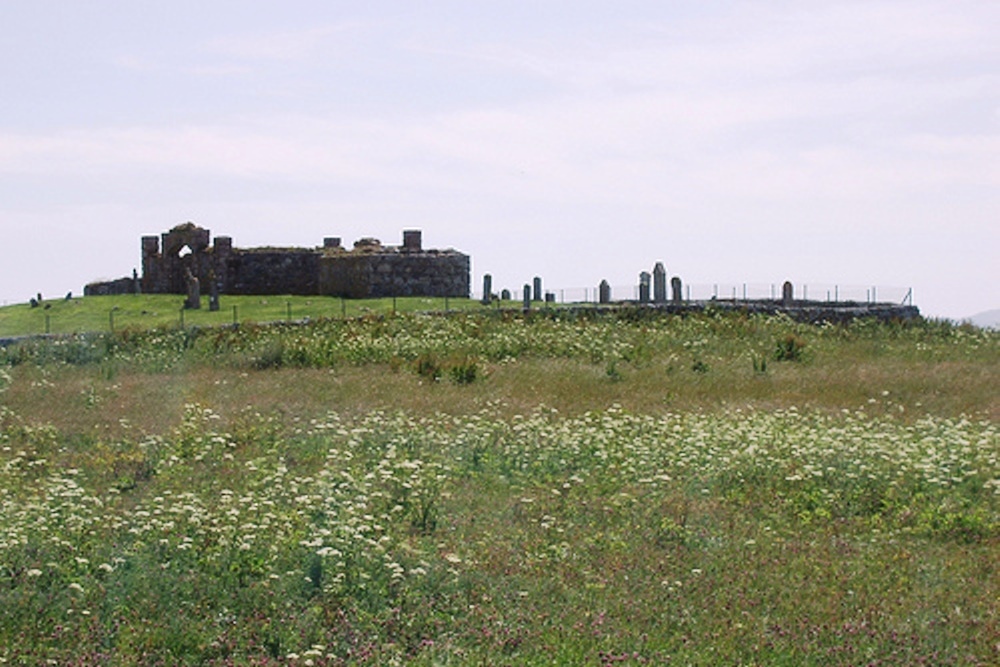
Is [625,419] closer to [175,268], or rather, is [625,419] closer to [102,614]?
[102,614]

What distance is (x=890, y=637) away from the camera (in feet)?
34.3

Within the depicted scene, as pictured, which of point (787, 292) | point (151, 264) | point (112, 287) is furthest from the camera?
point (112, 287)

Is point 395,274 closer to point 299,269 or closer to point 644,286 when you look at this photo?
point 299,269

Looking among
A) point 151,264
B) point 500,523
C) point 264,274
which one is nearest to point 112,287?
point 151,264

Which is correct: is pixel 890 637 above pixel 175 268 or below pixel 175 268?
below

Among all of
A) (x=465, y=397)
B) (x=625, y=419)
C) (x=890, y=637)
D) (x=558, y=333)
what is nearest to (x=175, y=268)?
(x=558, y=333)

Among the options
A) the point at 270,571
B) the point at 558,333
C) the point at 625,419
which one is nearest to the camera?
the point at 270,571

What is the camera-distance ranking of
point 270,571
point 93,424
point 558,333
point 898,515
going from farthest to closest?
1. point 558,333
2. point 93,424
3. point 898,515
4. point 270,571

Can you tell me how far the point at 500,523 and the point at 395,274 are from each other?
3612 cm

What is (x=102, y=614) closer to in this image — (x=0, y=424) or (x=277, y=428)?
(x=277, y=428)

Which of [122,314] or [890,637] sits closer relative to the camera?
[890,637]

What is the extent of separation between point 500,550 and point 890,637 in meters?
4.10

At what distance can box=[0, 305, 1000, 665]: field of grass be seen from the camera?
10.6m

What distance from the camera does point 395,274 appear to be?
1964 inches
